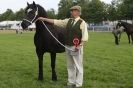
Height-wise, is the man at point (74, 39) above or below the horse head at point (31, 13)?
below

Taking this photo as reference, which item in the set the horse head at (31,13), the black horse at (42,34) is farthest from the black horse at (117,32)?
the horse head at (31,13)

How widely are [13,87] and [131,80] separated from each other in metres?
3.77

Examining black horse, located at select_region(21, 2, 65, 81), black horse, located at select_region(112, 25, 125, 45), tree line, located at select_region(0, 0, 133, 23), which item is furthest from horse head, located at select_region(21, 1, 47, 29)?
tree line, located at select_region(0, 0, 133, 23)

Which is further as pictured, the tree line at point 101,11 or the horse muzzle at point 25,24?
the tree line at point 101,11

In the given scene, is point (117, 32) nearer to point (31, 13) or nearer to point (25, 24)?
point (31, 13)

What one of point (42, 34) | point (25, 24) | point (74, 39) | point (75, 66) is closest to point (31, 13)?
point (25, 24)

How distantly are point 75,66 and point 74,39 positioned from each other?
811 millimetres

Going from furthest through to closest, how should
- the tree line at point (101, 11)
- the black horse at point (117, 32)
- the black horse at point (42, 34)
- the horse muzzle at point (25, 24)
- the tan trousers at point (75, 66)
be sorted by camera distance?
1. the tree line at point (101, 11)
2. the black horse at point (117, 32)
3. the black horse at point (42, 34)
4. the horse muzzle at point (25, 24)
5. the tan trousers at point (75, 66)

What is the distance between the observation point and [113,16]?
92.8 m

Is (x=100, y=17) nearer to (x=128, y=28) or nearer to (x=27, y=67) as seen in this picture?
(x=128, y=28)

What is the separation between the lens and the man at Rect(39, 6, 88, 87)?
1016cm

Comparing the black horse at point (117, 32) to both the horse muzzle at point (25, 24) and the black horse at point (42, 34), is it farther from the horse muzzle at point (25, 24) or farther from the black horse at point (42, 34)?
the horse muzzle at point (25, 24)

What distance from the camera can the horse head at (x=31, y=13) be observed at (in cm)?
1080

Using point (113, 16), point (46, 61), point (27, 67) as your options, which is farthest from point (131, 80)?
point (113, 16)
